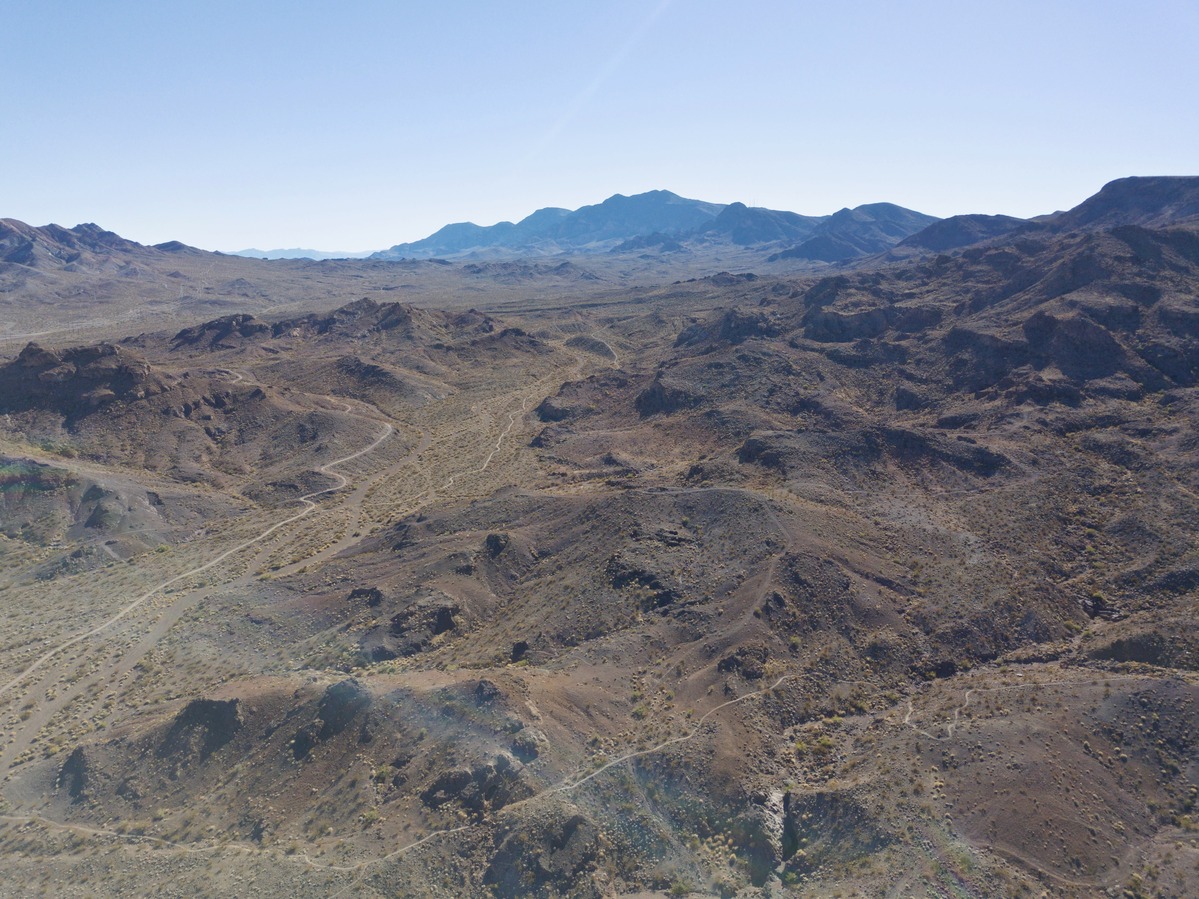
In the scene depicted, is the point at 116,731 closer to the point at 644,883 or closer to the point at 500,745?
the point at 500,745

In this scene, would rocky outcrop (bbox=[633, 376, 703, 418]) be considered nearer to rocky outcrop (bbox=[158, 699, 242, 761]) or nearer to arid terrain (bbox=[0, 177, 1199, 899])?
arid terrain (bbox=[0, 177, 1199, 899])

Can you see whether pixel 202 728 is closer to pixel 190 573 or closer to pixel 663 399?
pixel 190 573

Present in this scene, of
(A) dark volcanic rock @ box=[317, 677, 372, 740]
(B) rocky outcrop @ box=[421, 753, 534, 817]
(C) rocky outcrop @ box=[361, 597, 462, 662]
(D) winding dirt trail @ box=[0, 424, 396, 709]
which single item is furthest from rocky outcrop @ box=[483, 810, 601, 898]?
(D) winding dirt trail @ box=[0, 424, 396, 709]

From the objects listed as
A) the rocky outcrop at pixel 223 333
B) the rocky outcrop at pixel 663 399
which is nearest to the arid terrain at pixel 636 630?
the rocky outcrop at pixel 663 399

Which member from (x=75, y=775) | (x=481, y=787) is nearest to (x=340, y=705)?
(x=481, y=787)

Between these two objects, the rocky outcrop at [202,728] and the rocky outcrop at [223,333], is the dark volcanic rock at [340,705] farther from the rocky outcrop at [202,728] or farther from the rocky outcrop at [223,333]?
the rocky outcrop at [223,333]

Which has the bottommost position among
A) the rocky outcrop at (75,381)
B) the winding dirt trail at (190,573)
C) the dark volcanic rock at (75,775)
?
the dark volcanic rock at (75,775)

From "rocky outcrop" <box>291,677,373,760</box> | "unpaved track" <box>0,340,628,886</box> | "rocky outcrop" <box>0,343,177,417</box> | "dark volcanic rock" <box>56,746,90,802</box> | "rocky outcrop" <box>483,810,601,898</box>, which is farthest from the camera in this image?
"rocky outcrop" <box>0,343,177,417</box>

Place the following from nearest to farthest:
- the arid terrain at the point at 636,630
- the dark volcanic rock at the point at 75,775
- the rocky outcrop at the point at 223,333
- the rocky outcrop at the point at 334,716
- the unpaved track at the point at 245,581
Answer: the arid terrain at the point at 636,630
the unpaved track at the point at 245,581
the dark volcanic rock at the point at 75,775
the rocky outcrop at the point at 334,716
the rocky outcrop at the point at 223,333
